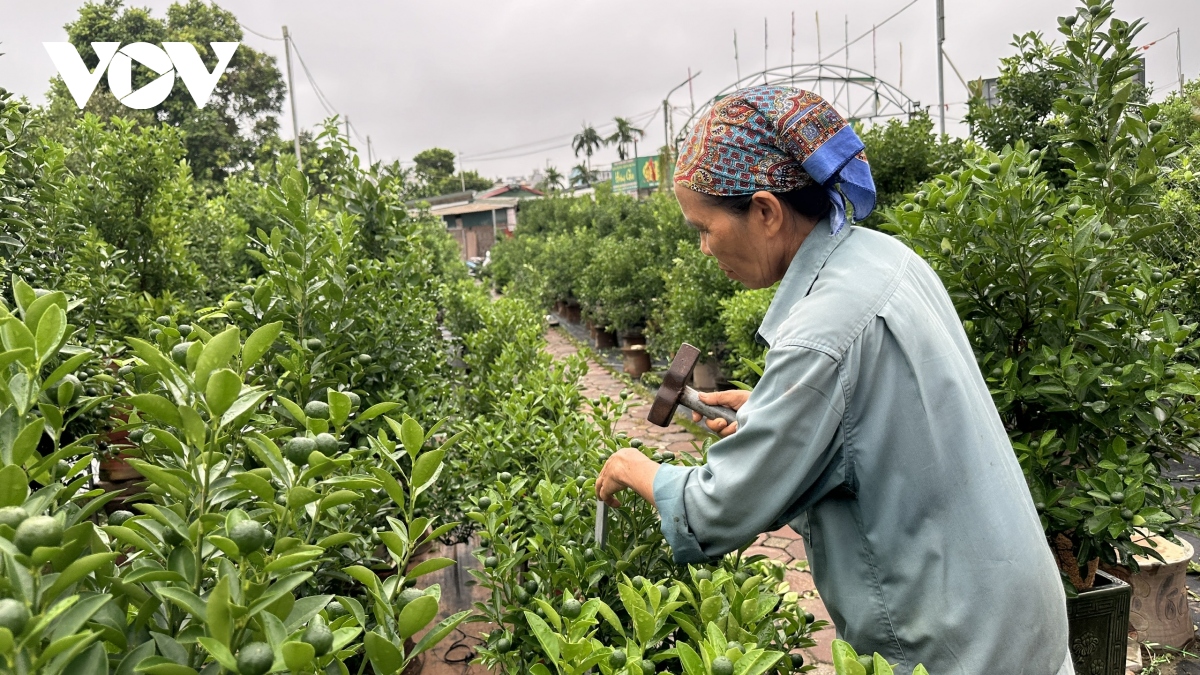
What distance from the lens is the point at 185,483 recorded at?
1080mm

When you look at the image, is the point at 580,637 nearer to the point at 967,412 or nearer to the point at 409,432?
the point at 409,432

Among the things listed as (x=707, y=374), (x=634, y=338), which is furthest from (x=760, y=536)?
(x=634, y=338)

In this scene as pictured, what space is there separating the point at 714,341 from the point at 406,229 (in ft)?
13.2

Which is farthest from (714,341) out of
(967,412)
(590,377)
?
(967,412)

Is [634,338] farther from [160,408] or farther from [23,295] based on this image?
[160,408]

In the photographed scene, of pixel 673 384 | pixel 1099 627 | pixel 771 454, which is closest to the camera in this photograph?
pixel 771 454

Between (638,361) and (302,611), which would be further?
(638,361)

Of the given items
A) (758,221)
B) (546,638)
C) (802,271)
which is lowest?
(546,638)

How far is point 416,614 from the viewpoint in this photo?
1070mm

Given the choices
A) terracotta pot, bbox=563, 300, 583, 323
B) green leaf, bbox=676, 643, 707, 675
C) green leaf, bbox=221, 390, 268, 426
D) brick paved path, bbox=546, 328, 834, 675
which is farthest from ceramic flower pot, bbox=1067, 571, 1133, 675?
terracotta pot, bbox=563, 300, 583, 323

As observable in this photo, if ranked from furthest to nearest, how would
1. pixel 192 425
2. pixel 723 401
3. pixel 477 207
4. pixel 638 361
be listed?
1. pixel 477 207
2. pixel 638 361
3. pixel 723 401
4. pixel 192 425

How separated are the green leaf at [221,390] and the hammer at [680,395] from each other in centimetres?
113

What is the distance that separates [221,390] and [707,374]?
7058 mm

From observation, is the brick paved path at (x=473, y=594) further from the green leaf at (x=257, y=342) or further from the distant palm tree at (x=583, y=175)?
the distant palm tree at (x=583, y=175)
